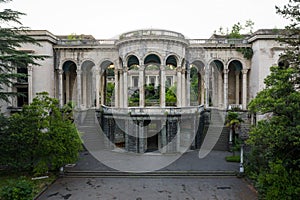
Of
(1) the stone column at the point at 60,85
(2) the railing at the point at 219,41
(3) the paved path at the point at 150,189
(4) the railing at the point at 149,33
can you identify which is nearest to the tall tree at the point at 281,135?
(3) the paved path at the point at 150,189

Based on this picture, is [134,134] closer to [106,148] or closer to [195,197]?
[106,148]

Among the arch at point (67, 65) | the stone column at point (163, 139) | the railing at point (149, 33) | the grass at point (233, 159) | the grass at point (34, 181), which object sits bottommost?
the grass at point (34, 181)

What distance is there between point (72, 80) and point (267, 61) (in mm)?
26842

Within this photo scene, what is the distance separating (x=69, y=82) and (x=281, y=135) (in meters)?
30.0

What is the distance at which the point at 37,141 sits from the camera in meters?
18.5

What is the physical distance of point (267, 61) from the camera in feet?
92.5

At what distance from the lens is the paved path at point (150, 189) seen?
15242mm

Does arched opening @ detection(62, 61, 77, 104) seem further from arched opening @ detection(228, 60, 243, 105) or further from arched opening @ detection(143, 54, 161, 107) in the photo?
arched opening @ detection(228, 60, 243, 105)

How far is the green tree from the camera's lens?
18.0m

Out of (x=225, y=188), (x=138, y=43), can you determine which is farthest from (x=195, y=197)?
(x=138, y=43)

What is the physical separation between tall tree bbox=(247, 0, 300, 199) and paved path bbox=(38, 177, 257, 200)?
302 centimetres

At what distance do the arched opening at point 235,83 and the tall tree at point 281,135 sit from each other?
18.1m

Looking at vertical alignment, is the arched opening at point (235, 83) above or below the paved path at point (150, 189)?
above

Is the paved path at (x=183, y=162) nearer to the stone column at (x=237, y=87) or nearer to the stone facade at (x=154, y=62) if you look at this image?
the stone facade at (x=154, y=62)
